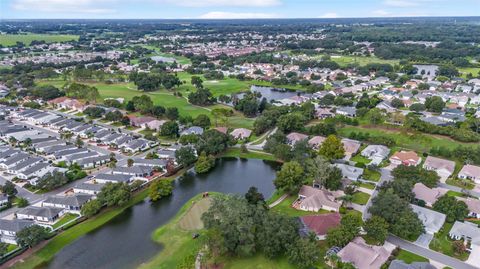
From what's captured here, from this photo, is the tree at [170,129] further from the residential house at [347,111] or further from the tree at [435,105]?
the tree at [435,105]

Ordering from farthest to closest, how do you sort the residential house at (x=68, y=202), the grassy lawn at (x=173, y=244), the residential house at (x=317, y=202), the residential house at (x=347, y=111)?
the residential house at (x=347, y=111), the residential house at (x=317, y=202), the residential house at (x=68, y=202), the grassy lawn at (x=173, y=244)

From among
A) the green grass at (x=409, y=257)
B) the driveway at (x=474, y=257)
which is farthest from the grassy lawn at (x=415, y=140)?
the green grass at (x=409, y=257)

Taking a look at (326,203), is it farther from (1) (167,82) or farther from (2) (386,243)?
(1) (167,82)

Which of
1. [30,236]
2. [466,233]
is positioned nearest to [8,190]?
[30,236]

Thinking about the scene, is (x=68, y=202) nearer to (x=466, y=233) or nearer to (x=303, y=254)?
(x=303, y=254)

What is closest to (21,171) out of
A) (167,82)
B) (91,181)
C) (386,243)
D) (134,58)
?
(91,181)

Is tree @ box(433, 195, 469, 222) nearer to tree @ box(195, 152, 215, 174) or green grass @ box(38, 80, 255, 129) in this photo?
tree @ box(195, 152, 215, 174)

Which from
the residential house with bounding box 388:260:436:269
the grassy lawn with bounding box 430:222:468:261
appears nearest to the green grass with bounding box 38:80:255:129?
the grassy lawn with bounding box 430:222:468:261
